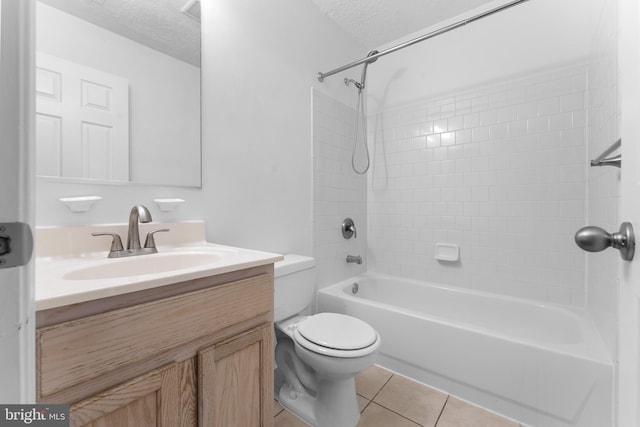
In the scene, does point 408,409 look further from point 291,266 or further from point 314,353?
point 291,266

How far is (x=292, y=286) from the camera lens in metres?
1.39

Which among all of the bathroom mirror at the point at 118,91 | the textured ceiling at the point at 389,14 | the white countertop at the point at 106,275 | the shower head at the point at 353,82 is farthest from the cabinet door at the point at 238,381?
the textured ceiling at the point at 389,14

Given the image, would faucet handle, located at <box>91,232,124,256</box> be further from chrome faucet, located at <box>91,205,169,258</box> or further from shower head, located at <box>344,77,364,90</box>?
shower head, located at <box>344,77,364,90</box>

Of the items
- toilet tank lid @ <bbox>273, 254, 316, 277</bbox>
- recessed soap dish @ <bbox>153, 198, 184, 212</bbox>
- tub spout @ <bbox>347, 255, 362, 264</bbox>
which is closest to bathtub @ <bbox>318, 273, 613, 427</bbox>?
tub spout @ <bbox>347, 255, 362, 264</bbox>

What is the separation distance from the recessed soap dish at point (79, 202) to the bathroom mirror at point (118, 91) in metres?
0.08

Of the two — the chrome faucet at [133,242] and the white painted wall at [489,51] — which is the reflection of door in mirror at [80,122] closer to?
the chrome faucet at [133,242]

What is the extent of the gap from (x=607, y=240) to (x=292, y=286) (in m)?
1.15

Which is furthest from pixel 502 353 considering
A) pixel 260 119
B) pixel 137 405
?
pixel 260 119

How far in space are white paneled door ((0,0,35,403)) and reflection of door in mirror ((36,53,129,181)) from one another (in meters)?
0.85

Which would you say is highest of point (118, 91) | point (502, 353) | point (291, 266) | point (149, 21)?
point (149, 21)

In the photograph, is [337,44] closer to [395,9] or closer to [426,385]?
[395,9]

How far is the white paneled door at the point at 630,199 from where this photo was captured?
1.53ft

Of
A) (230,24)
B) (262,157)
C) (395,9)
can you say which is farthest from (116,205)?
(395,9)

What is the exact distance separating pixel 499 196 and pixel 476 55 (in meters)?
0.99
